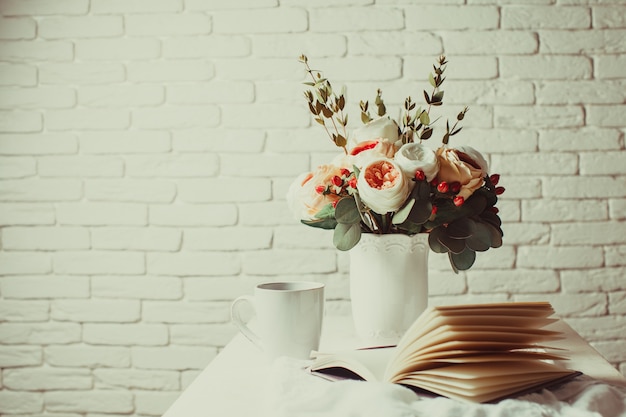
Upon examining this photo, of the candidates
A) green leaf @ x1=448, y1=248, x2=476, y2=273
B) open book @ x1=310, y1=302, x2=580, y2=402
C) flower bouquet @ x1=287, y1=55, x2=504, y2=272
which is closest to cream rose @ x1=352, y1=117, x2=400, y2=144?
flower bouquet @ x1=287, y1=55, x2=504, y2=272

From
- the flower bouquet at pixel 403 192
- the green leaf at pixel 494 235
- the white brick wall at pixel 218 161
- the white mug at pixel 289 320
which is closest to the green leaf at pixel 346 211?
the flower bouquet at pixel 403 192

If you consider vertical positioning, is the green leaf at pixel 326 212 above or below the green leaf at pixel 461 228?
above

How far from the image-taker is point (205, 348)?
1638mm

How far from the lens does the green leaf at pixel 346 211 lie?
2.67 feet

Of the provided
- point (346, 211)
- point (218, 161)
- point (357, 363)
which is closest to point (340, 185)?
point (346, 211)

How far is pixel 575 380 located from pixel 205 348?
1.23 meters

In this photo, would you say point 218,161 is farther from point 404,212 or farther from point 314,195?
point 404,212

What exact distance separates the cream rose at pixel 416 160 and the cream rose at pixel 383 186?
0.8 inches

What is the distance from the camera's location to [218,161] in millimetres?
1627

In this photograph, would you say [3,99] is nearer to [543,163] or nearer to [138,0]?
[138,0]

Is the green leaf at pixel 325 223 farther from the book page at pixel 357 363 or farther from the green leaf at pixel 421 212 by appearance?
the book page at pixel 357 363

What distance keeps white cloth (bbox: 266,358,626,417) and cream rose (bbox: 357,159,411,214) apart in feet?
0.91

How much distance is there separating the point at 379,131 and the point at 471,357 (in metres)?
0.40

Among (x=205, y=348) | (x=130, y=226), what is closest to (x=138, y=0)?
(x=130, y=226)
